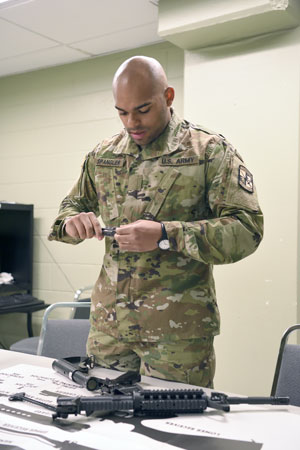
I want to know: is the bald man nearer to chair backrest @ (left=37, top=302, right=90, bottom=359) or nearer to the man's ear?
the man's ear

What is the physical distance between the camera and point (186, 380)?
53.4 inches

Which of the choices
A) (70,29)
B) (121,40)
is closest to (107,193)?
(70,29)

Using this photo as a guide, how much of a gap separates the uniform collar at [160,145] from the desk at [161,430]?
752mm

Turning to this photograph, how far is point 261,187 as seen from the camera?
246 centimetres

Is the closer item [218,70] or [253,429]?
[253,429]

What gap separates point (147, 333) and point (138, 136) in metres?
0.58

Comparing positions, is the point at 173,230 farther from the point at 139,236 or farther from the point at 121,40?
the point at 121,40

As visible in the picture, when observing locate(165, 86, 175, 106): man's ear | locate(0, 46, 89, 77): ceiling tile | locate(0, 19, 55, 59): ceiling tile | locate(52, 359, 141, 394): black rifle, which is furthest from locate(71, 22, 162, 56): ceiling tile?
locate(52, 359, 141, 394): black rifle

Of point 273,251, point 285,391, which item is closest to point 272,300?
point 273,251

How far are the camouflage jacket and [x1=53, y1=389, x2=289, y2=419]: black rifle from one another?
322mm

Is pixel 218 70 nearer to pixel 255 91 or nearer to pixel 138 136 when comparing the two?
pixel 255 91

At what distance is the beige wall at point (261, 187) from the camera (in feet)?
7.77

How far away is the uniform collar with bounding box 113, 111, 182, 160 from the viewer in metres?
1.49

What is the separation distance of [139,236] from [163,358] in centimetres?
35
